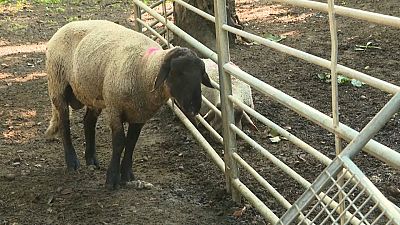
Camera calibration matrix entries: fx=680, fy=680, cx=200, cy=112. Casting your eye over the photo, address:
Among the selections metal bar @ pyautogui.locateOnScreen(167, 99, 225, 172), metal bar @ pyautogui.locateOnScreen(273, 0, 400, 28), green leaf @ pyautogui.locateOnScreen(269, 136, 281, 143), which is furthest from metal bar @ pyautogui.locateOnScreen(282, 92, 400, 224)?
green leaf @ pyautogui.locateOnScreen(269, 136, 281, 143)

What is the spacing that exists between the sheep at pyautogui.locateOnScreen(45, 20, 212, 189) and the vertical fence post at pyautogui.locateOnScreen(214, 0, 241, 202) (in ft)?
0.66

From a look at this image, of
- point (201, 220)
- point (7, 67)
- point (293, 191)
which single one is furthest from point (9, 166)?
point (7, 67)

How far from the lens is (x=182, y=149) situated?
661 centimetres

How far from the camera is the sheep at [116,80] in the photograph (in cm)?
512

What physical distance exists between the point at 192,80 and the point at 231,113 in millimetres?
383

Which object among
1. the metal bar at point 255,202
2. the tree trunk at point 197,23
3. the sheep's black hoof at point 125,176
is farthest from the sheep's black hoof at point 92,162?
the tree trunk at point 197,23

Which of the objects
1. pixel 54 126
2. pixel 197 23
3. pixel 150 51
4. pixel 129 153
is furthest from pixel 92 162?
pixel 197 23

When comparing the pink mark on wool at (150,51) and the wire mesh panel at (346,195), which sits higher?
the wire mesh panel at (346,195)

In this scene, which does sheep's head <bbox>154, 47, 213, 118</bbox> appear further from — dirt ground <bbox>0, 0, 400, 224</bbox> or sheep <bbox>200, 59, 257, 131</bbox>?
sheep <bbox>200, 59, 257, 131</bbox>

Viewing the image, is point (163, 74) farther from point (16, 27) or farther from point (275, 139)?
point (16, 27)

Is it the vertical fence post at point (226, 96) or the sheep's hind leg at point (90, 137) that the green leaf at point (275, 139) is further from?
the sheep's hind leg at point (90, 137)

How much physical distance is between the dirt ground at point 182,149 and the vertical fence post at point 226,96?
0.75ft

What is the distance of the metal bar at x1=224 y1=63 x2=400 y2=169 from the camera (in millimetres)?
2816

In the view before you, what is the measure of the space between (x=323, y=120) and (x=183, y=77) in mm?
1753
